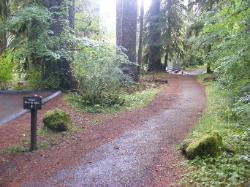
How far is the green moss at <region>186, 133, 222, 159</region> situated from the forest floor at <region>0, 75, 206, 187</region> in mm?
331

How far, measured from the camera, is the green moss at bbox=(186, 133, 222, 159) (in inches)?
254

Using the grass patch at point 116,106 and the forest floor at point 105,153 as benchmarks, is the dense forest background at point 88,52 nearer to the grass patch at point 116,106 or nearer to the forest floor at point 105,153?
the grass patch at point 116,106

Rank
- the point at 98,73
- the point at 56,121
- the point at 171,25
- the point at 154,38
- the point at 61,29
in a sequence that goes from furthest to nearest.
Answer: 1. the point at 154,38
2. the point at 171,25
3. the point at 61,29
4. the point at 98,73
5. the point at 56,121

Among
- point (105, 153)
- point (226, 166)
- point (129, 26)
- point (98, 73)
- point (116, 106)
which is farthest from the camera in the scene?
point (129, 26)

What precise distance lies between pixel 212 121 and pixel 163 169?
3.70 metres

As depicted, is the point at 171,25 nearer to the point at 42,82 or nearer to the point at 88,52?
the point at 42,82

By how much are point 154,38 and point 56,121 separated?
19363 millimetres

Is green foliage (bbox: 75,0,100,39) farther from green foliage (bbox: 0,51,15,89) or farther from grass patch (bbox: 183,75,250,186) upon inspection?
grass patch (bbox: 183,75,250,186)

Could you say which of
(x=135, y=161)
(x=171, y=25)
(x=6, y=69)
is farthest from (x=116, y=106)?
(x=171, y=25)

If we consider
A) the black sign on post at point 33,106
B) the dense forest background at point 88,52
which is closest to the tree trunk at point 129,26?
the dense forest background at point 88,52

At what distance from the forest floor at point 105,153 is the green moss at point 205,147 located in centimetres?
33

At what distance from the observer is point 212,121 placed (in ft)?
31.7

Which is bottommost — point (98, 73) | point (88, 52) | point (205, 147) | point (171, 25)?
point (205, 147)

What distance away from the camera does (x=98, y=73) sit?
11727mm
